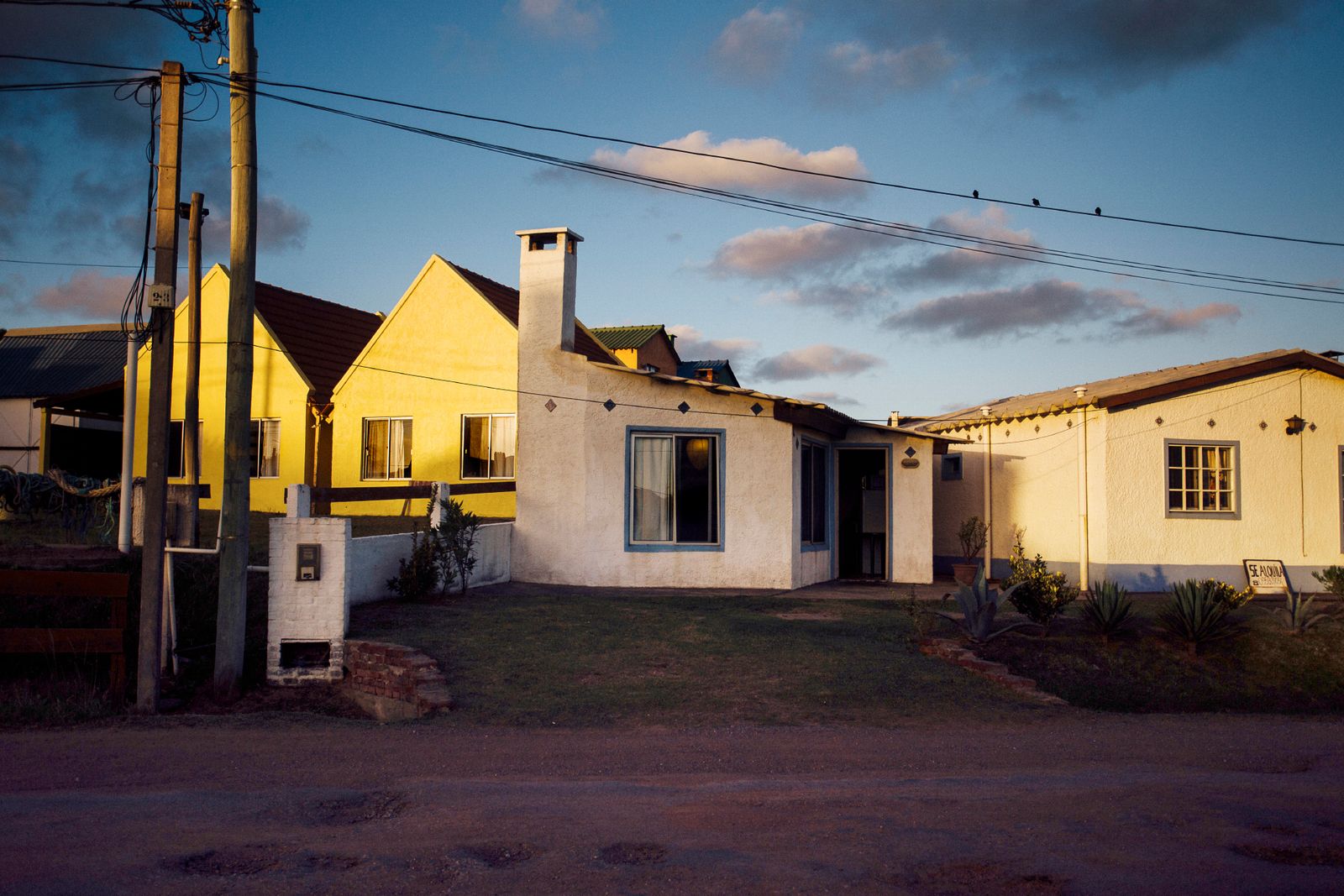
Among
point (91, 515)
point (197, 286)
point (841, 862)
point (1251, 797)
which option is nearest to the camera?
point (841, 862)

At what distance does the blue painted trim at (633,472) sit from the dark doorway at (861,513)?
3.39 metres

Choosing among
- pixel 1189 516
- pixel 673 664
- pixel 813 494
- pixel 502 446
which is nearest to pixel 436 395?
pixel 502 446

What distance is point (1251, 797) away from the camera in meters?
6.25

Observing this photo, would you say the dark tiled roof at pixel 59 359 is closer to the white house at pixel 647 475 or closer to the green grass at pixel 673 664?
the white house at pixel 647 475

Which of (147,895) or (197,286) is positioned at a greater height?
(197,286)

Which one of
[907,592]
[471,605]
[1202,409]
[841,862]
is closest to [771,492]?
[907,592]

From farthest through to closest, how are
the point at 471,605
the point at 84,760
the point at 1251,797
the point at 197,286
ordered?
1. the point at 197,286
2. the point at 471,605
3. the point at 84,760
4. the point at 1251,797

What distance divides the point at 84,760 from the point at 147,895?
3.04 meters

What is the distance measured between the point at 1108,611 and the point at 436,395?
13.5 meters

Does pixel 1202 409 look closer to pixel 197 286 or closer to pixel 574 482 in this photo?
pixel 574 482

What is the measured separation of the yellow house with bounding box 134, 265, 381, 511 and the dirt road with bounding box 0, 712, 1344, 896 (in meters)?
13.9

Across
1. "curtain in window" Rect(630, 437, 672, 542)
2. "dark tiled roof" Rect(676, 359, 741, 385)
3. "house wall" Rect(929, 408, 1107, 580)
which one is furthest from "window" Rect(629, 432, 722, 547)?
"dark tiled roof" Rect(676, 359, 741, 385)

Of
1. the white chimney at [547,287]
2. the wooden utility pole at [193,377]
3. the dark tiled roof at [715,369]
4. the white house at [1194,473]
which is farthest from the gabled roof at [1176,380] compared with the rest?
the dark tiled roof at [715,369]

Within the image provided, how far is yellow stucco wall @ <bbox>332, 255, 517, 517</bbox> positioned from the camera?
1978cm
